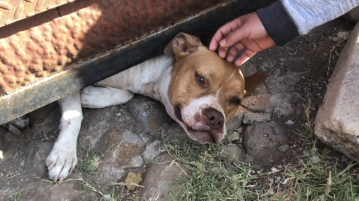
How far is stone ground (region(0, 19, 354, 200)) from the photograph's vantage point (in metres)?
2.83

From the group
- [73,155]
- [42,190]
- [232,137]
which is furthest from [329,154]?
[42,190]

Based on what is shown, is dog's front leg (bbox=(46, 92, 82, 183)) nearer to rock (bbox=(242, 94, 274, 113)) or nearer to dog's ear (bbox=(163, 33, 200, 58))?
dog's ear (bbox=(163, 33, 200, 58))

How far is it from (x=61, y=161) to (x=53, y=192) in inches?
11.9

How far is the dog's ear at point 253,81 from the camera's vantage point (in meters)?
3.64

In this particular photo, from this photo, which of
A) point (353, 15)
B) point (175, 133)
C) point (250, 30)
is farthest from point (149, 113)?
point (353, 15)

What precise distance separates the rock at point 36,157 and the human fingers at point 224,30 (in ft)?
6.48

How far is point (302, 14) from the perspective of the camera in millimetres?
Result: 2549

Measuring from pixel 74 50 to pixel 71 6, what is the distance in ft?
1.31

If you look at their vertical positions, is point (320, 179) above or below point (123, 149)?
below

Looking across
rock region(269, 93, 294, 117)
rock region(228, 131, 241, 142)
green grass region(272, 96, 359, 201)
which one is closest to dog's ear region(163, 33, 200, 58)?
rock region(228, 131, 241, 142)

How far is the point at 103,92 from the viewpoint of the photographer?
3.57 metres

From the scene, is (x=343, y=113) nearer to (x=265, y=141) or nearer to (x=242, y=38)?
(x=265, y=141)

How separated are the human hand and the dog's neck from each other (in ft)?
2.17

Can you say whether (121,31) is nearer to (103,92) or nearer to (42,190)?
(103,92)
